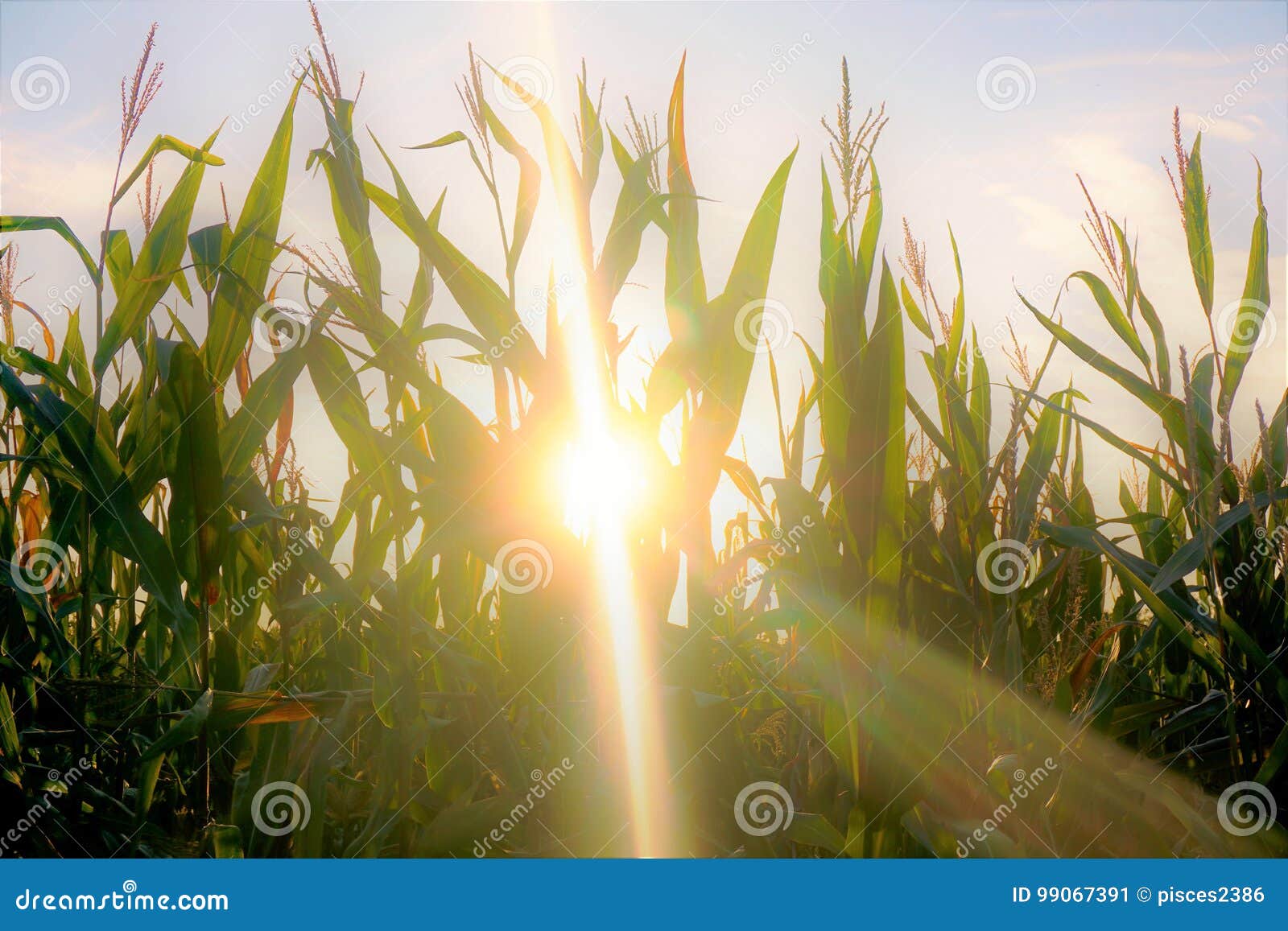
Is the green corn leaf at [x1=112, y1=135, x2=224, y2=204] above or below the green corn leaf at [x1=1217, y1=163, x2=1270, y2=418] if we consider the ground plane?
above

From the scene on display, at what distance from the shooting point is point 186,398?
4.42 ft

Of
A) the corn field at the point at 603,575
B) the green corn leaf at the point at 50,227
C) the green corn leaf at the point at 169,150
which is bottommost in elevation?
the corn field at the point at 603,575

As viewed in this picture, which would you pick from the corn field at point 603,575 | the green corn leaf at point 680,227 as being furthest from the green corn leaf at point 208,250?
the green corn leaf at point 680,227

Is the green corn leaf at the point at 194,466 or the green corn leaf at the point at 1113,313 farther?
the green corn leaf at the point at 1113,313

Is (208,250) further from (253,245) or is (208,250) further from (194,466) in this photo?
(194,466)

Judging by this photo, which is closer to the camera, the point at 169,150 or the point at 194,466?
the point at 194,466

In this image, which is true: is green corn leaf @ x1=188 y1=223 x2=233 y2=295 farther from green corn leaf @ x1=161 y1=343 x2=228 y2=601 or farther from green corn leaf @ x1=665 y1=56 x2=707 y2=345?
green corn leaf @ x1=665 y1=56 x2=707 y2=345

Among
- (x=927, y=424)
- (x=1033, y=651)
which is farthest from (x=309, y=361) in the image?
(x=1033, y=651)

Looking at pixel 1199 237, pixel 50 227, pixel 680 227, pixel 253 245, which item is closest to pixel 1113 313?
pixel 1199 237

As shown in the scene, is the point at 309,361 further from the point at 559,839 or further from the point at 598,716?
the point at 559,839

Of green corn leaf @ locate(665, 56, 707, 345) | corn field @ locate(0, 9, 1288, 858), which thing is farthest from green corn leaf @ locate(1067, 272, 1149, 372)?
green corn leaf @ locate(665, 56, 707, 345)

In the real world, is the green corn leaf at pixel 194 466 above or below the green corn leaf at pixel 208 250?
below

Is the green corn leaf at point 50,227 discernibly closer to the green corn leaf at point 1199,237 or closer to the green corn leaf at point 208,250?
the green corn leaf at point 208,250

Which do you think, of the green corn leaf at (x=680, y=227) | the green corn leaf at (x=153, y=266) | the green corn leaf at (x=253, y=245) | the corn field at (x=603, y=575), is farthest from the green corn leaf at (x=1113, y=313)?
Result: the green corn leaf at (x=153, y=266)
